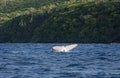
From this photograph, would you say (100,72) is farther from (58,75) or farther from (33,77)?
(33,77)

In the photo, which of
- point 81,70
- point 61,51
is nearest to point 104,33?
point 61,51

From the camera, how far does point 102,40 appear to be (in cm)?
19000

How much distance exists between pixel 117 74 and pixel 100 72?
8.55ft

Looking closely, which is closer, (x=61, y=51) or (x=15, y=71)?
(x=15, y=71)

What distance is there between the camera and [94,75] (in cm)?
4066

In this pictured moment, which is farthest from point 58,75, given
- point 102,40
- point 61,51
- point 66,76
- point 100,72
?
point 102,40

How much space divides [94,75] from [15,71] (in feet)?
28.1

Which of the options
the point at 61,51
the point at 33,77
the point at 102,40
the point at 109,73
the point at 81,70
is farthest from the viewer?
the point at 102,40

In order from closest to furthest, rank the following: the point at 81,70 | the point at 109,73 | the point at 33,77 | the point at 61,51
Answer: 1. the point at 33,77
2. the point at 109,73
3. the point at 81,70
4. the point at 61,51

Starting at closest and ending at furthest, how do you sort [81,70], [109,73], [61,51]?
[109,73] < [81,70] < [61,51]

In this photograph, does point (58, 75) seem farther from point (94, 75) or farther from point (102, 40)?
point (102, 40)

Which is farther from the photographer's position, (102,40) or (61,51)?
(102,40)

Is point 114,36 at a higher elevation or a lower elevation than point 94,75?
lower

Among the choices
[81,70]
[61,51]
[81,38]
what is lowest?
[81,38]
